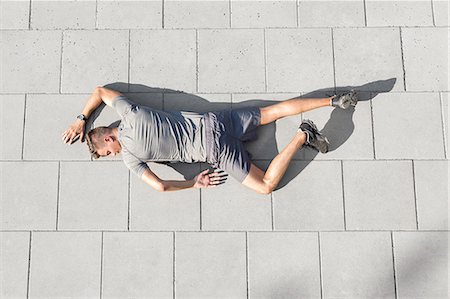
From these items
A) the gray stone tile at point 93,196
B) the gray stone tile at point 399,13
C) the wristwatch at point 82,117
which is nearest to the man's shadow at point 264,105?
the wristwatch at point 82,117

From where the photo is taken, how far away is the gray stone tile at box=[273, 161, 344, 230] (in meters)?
4.15

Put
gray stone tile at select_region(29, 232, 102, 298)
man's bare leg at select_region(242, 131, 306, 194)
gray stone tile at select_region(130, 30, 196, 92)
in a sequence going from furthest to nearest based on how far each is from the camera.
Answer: gray stone tile at select_region(130, 30, 196, 92)
gray stone tile at select_region(29, 232, 102, 298)
man's bare leg at select_region(242, 131, 306, 194)

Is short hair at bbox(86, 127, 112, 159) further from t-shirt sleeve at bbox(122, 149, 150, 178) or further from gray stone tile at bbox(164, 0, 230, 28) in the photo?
gray stone tile at bbox(164, 0, 230, 28)

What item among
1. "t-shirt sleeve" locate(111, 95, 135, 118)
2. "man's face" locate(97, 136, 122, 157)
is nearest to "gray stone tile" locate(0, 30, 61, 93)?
"t-shirt sleeve" locate(111, 95, 135, 118)

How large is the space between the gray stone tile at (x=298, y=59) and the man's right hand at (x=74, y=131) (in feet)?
6.24

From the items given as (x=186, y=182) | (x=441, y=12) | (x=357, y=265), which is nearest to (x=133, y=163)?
(x=186, y=182)

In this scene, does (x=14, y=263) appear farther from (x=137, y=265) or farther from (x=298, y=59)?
(x=298, y=59)

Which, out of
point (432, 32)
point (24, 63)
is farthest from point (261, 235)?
point (24, 63)

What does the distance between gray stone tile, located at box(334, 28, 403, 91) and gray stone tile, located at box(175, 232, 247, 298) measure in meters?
1.96

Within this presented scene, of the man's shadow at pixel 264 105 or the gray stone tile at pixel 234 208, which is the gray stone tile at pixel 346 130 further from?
the gray stone tile at pixel 234 208

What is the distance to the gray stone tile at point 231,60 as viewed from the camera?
434cm

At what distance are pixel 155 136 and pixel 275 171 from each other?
1.17 meters

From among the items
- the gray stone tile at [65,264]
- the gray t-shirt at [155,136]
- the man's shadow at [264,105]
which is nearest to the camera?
the gray t-shirt at [155,136]

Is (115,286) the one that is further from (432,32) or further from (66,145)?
(432,32)
